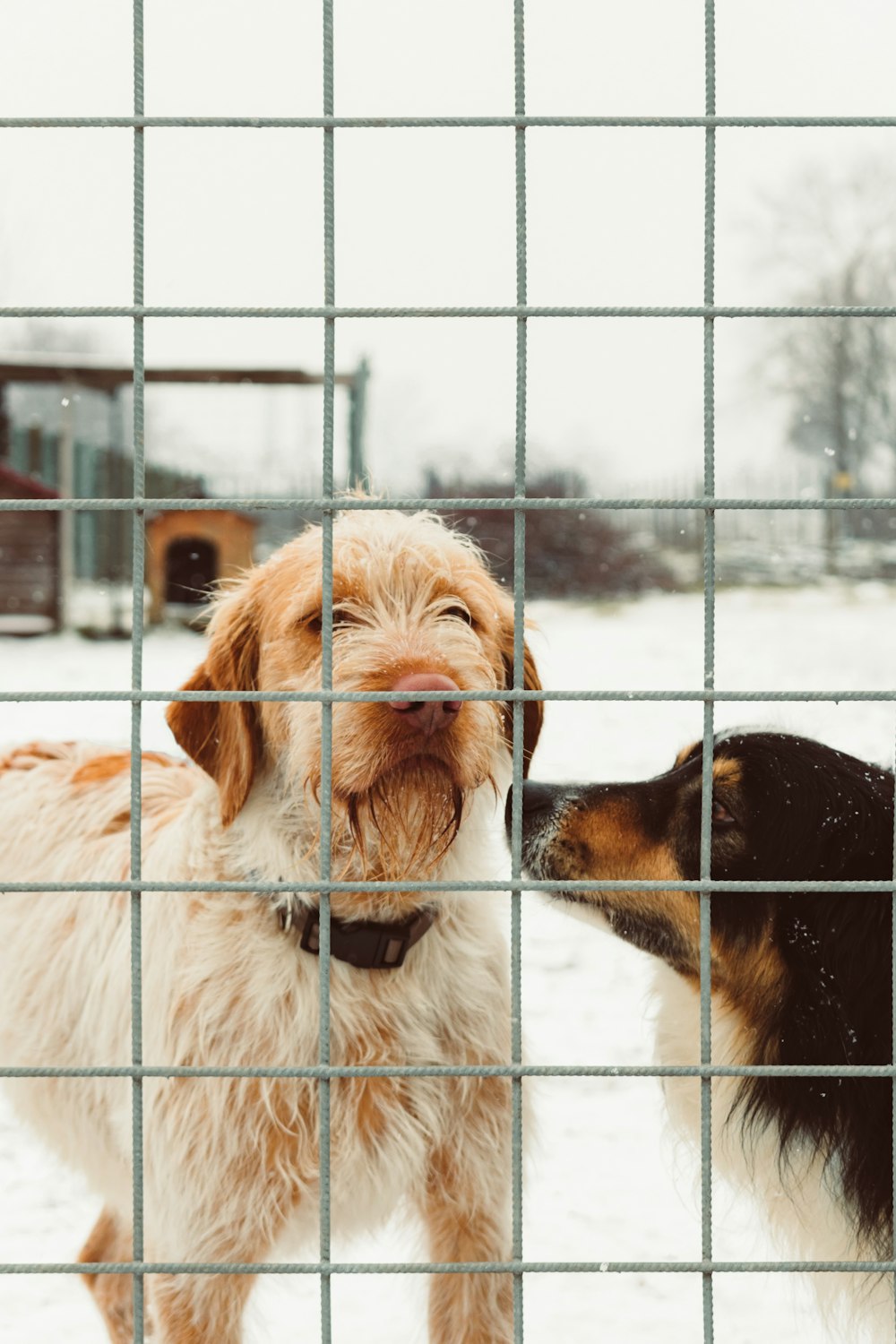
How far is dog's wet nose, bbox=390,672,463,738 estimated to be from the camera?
2096 mm

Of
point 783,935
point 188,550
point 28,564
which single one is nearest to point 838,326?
point 188,550

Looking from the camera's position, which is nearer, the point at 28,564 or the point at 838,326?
the point at 838,326

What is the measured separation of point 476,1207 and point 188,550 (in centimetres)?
1083

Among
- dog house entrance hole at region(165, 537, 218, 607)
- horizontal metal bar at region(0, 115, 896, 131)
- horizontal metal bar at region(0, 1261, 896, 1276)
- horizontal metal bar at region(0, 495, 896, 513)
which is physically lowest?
horizontal metal bar at region(0, 1261, 896, 1276)

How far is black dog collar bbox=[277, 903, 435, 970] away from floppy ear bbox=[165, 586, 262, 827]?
26 centimetres

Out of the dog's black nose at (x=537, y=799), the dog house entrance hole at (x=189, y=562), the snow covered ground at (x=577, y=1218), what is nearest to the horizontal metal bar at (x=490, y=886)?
the dog's black nose at (x=537, y=799)

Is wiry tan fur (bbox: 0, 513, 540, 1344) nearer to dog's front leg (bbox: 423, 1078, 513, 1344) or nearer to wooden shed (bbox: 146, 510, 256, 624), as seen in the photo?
dog's front leg (bbox: 423, 1078, 513, 1344)

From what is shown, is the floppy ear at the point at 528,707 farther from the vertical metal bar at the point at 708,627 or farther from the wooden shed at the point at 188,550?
the wooden shed at the point at 188,550

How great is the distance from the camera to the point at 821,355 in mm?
12805

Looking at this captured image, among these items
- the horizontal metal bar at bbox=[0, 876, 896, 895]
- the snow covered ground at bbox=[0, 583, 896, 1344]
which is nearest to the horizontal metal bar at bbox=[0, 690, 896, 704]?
the horizontal metal bar at bbox=[0, 876, 896, 895]

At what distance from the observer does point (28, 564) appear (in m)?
15.6

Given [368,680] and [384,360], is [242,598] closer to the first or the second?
[368,680]

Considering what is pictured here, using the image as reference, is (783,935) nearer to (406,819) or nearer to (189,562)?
(406,819)

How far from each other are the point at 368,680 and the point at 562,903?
2.57 feet
